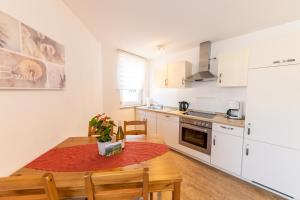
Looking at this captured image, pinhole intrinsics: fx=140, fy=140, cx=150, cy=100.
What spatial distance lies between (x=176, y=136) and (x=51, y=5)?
2.85 metres

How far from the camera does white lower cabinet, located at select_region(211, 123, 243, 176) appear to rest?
2.09 meters

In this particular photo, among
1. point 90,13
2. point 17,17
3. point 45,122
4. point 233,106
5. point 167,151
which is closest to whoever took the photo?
point 17,17

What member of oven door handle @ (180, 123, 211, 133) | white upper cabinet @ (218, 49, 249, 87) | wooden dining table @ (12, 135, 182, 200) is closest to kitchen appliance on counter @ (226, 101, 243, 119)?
white upper cabinet @ (218, 49, 249, 87)

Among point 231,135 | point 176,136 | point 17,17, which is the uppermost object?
point 17,17

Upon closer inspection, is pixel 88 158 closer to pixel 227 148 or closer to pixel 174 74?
pixel 227 148

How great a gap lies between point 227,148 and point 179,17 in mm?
2095

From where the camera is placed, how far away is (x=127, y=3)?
164 cm

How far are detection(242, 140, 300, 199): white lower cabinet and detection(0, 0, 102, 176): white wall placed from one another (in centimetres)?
254

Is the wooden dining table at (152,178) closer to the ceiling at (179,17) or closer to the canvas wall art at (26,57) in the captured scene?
the canvas wall art at (26,57)

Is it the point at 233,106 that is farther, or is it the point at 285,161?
the point at 233,106

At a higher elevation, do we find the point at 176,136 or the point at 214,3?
the point at 214,3

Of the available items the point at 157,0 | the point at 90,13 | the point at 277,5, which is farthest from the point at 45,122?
the point at 277,5

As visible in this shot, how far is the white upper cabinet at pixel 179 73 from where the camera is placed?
3195 millimetres

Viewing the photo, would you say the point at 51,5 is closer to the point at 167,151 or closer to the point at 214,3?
the point at 214,3
